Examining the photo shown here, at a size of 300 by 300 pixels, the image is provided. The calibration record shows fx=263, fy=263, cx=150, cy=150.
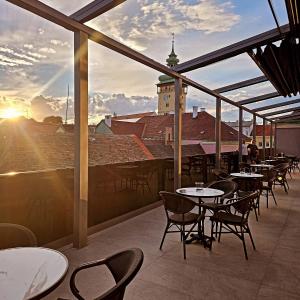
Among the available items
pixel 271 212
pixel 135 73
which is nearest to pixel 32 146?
pixel 135 73

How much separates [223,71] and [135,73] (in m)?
2.12

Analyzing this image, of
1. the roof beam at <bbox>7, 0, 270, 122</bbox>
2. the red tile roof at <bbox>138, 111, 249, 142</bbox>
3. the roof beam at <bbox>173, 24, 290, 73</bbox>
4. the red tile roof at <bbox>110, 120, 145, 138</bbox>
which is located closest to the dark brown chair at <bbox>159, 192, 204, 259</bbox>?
the roof beam at <bbox>7, 0, 270, 122</bbox>

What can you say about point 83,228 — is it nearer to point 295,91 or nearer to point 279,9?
point 279,9

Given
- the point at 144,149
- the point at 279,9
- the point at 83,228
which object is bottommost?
the point at 83,228

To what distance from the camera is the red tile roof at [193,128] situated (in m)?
20.6

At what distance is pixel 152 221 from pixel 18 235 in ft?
8.51

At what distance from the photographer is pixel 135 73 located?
6566 mm

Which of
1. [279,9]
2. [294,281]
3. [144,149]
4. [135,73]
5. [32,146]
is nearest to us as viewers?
[294,281]

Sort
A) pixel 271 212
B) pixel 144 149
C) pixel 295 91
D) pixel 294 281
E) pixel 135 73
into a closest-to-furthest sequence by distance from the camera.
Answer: pixel 294 281, pixel 271 212, pixel 135 73, pixel 295 91, pixel 144 149

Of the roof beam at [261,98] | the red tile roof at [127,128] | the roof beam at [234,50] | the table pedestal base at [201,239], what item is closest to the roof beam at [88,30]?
the roof beam at [234,50]

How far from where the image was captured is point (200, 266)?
2.73m

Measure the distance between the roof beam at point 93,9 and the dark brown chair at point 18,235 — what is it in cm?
226

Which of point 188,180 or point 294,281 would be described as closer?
point 294,281

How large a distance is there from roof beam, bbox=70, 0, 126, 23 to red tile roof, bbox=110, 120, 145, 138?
20.3m
